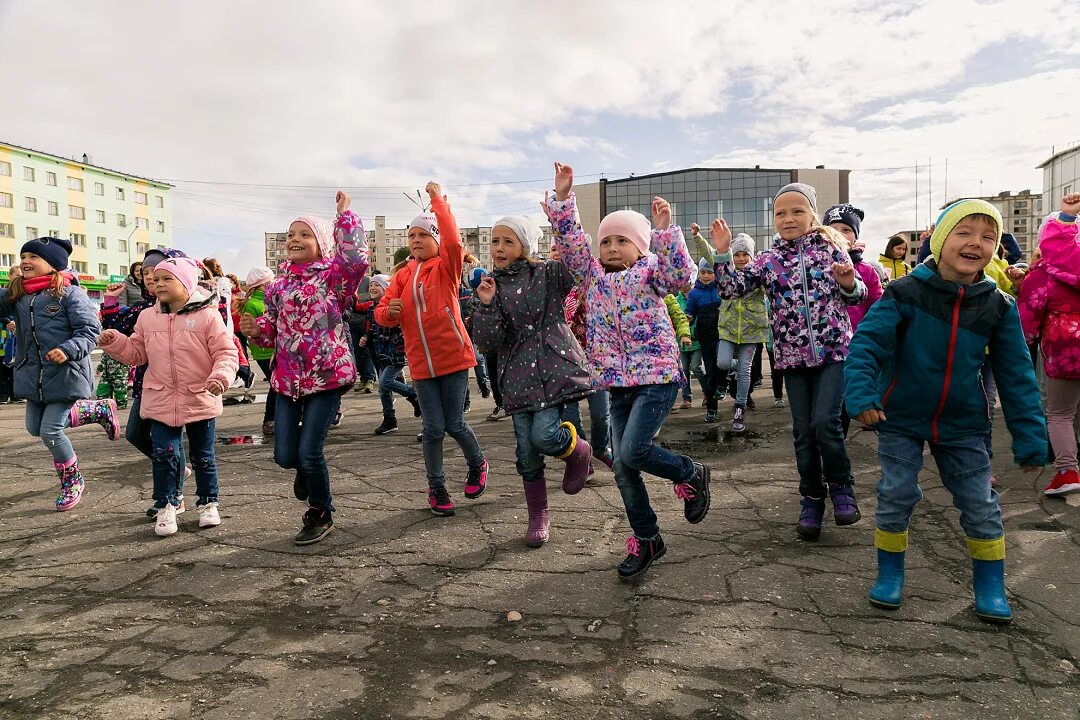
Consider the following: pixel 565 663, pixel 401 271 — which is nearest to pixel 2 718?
pixel 565 663

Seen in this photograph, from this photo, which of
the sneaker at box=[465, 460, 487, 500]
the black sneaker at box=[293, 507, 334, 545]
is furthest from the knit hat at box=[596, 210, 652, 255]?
the black sneaker at box=[293, 507, 334, 545]

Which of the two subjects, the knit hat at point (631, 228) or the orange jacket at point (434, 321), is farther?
the orange jacket at point (434, 321)

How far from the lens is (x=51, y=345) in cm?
502

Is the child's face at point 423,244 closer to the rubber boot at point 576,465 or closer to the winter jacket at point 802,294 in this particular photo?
the rubber boot at point 576,465

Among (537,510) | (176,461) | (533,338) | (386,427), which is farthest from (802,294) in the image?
(386,427)

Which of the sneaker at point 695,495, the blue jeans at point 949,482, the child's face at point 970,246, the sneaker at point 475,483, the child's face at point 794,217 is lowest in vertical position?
the sneaker at point 475,483

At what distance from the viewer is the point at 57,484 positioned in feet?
19.0

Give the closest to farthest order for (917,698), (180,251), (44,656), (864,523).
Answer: (917,698)
(44,656)
(864,523)
(180,251)

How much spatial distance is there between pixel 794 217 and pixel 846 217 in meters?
1.24

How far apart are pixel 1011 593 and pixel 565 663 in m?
2.09

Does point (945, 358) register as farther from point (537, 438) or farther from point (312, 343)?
point (312, 343)

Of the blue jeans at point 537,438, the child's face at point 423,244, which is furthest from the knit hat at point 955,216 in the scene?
the child's face at point 423,244

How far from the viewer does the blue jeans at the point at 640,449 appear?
11.6ft

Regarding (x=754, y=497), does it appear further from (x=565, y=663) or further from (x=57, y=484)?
(x=57, y=484)
